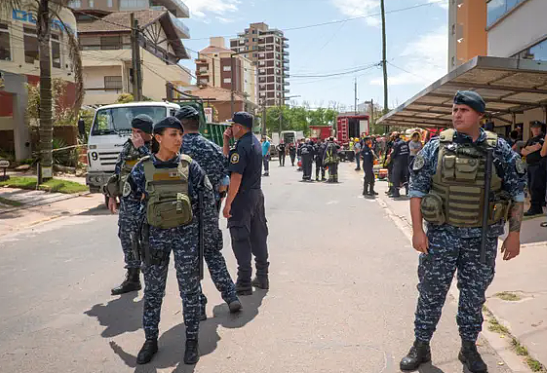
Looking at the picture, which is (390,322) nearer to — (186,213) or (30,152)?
(186,213)

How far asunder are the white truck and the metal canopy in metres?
6.47

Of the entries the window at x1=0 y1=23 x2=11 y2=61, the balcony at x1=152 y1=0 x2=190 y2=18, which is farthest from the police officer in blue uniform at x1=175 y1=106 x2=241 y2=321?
the balcony at x1=152 y1=0 x2=190 y2=18

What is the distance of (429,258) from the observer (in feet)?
11.1

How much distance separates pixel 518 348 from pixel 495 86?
7619 mm

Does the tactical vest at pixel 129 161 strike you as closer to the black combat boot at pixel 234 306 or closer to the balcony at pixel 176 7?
the black combat boot at pixel 234 306

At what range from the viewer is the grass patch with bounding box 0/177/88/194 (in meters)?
14.5

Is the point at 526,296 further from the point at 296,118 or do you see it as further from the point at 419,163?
the point at 296,118

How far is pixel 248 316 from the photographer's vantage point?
14.7 ft

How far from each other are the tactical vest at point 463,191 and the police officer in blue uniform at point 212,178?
1.84 meters

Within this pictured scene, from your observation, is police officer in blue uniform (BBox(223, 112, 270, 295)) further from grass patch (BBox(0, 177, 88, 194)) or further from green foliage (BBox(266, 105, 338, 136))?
green foliage (BBox(266, 105, 338, 136))

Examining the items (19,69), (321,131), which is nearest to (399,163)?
(19,69)

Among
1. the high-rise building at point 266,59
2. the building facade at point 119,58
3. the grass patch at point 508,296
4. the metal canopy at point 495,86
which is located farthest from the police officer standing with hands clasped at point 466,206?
the high-rise building at point 266,59

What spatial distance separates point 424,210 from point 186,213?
1590 mm

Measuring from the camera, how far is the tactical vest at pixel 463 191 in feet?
10.5
